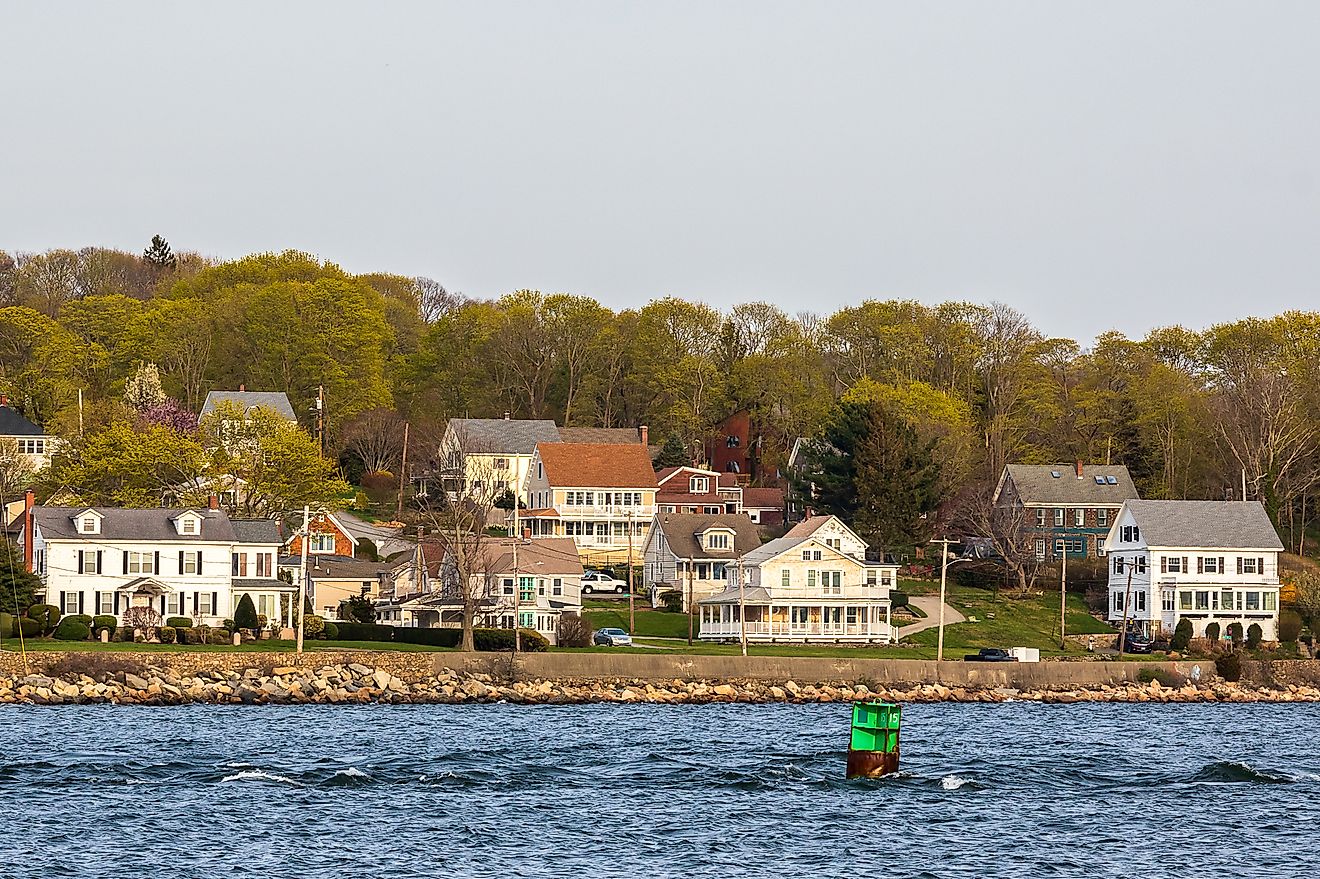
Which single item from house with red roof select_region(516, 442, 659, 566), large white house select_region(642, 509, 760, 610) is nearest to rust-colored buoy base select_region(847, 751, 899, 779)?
large white house select_region(642, 509, 760, 610)

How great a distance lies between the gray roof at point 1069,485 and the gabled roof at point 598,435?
895 inches

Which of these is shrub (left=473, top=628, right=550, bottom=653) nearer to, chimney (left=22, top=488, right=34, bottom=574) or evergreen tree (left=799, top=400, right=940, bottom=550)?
chimney (left=22, top=488, right=34, bottom=574)

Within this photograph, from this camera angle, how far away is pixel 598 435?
115750 millimetres

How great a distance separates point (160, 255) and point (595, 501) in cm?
6435

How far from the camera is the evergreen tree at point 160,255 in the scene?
152500mm

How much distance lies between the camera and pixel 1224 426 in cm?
10600

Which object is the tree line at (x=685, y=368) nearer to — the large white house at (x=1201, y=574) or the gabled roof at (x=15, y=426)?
the gabled roof at (x=15, y=426)

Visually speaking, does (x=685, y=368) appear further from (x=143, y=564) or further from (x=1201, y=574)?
(x=143, y=564)

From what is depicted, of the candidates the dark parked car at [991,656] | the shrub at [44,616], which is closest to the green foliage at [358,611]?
the shrub at [44,616]

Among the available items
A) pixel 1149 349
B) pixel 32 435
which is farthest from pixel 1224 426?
pixel 32 435

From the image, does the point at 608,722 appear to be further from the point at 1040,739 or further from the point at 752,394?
the point at 752,394

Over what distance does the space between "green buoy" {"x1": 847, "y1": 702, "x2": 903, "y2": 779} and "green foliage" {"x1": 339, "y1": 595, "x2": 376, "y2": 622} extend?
4227 centimetres

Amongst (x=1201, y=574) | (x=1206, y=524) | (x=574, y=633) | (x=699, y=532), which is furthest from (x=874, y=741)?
(x=1206, y=524)

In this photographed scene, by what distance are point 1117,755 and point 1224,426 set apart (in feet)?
195
